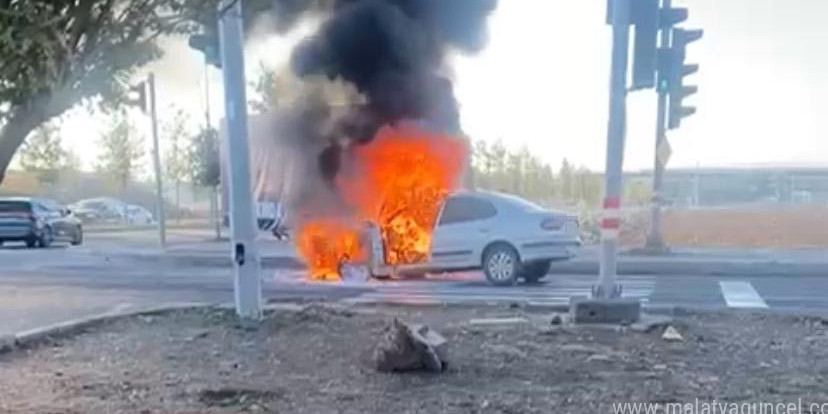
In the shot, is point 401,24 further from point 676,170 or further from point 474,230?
point 676,170

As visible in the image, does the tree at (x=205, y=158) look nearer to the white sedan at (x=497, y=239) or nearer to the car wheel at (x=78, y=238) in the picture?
the car wheel at (x=78, y=238)

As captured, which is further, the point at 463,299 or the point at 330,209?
the point at 330,209

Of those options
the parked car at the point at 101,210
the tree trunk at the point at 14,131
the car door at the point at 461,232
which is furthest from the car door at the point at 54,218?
the tree trunk at the point at 14,131

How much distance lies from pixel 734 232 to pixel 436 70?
18.8 metres

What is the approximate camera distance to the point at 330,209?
16.3 metres

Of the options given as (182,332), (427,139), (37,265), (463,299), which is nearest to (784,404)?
(182,332)

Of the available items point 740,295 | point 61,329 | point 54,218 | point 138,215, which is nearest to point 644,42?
point 740,295

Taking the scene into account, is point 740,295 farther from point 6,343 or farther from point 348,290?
point 6,343

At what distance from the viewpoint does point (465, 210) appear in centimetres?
1845

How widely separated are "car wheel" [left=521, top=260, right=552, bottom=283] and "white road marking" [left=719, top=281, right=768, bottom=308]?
9.05 ft

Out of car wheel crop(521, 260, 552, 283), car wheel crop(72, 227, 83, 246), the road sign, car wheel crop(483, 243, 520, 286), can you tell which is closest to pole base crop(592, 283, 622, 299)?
car wheel crop(483, 243, 520, 286)

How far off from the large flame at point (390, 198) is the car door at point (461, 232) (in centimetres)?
18

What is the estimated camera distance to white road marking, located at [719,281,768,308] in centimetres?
1440

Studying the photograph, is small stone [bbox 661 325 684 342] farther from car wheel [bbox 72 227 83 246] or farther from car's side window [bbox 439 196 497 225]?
car wheel [bbox 72 227 83 246]
